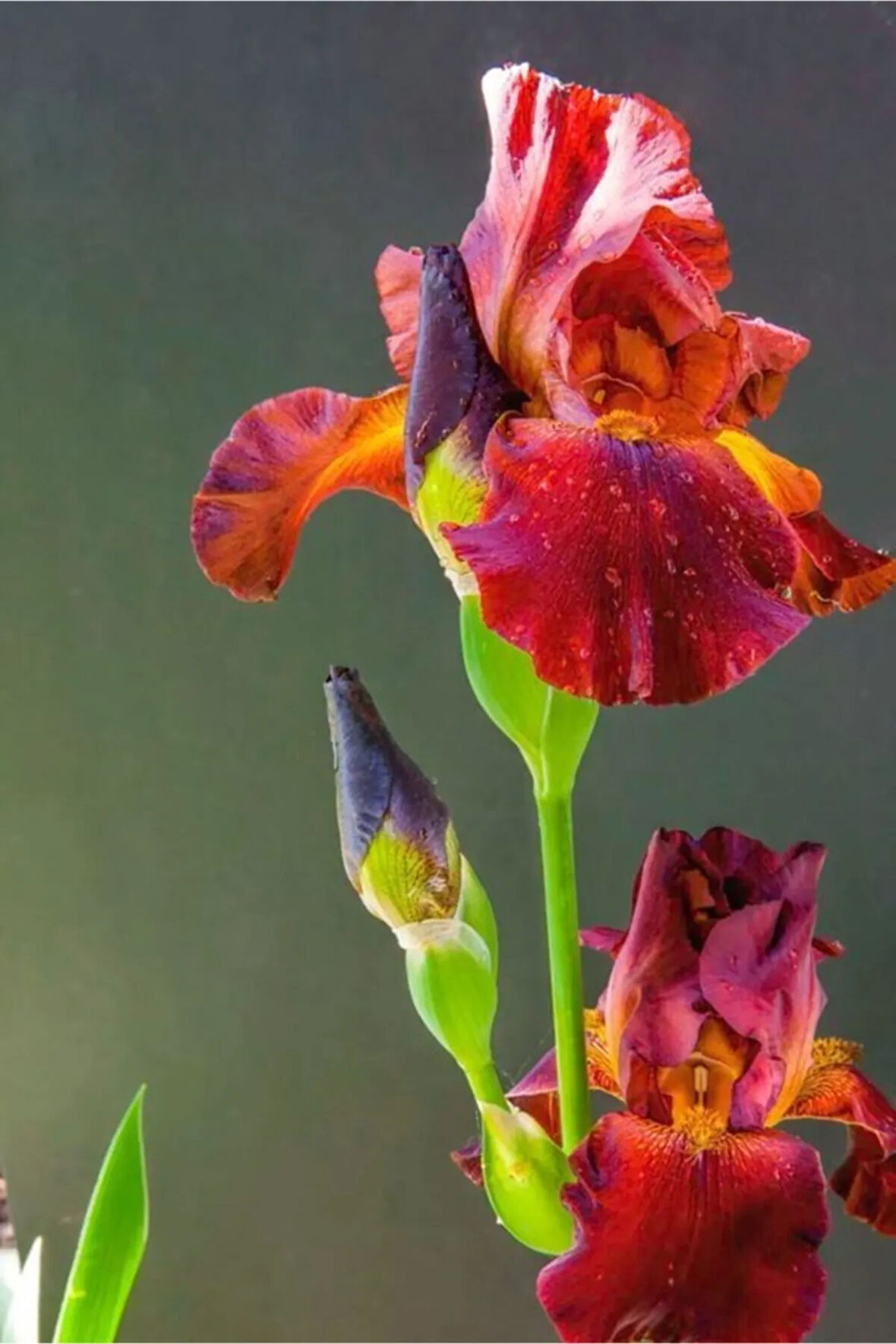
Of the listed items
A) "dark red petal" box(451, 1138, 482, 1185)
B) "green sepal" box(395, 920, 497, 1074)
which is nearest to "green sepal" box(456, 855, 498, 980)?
"green sepal" box(395, 920, 497, 1074)

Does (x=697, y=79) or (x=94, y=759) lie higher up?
(x=697, y=79)

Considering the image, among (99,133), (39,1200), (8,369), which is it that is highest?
(99,133)

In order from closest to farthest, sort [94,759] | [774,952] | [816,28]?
[774,952] → [816,28] → [94,759]

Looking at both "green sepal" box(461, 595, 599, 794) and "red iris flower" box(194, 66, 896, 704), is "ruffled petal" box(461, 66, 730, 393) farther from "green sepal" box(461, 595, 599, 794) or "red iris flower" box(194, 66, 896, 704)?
"green sepal" box(461, 595, 599, 794)

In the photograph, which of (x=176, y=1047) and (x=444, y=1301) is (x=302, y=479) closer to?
(x=176, y=1047)

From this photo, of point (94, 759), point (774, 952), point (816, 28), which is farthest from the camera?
point (94, 759)

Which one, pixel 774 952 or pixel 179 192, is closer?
pixel 774 952

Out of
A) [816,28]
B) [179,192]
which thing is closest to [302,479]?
[179,192]
